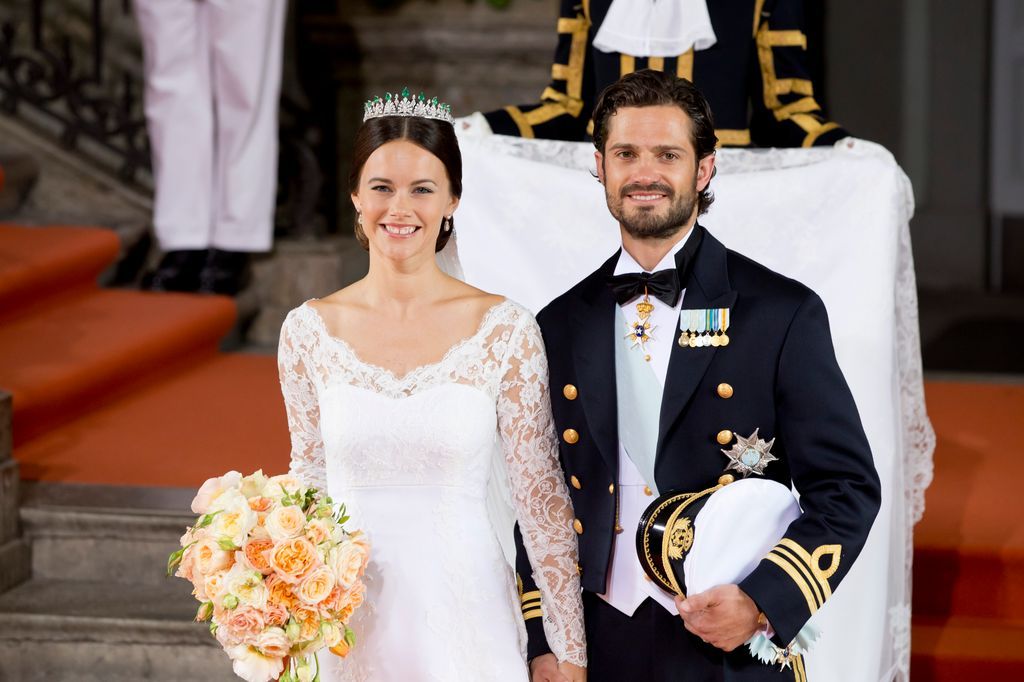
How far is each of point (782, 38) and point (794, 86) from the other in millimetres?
130

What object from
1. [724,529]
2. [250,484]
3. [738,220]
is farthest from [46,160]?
[724,529]

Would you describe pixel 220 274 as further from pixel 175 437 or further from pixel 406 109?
pixel 406 109

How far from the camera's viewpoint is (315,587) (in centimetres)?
192

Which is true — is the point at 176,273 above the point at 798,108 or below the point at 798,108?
below

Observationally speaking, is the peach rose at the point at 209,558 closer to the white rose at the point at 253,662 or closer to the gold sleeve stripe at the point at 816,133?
the white rose at the point at 253,662

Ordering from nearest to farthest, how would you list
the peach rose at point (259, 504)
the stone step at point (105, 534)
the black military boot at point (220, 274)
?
the peach rose at point (259, 504), the stone step at point (105, 534), the black military boot at point (220, 274)

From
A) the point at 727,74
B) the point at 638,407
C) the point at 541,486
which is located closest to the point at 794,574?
the point at 638,407

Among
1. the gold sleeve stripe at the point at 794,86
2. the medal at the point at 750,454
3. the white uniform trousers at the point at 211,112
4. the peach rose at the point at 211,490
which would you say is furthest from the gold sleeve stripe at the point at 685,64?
the white uniform trousers at the point at 211,112

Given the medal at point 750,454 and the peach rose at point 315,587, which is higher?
the medal at point 750,454

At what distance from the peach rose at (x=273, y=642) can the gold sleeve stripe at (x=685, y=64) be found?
6.53 feet

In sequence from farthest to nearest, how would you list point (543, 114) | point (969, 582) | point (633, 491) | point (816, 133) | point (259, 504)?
point (969, 582) → point (543, 114) → point (816, 133) → point (633, 491) → point (259, 504)

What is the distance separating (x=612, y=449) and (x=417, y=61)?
508cm

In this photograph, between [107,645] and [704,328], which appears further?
[107,645]

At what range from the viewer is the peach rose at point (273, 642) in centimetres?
191
